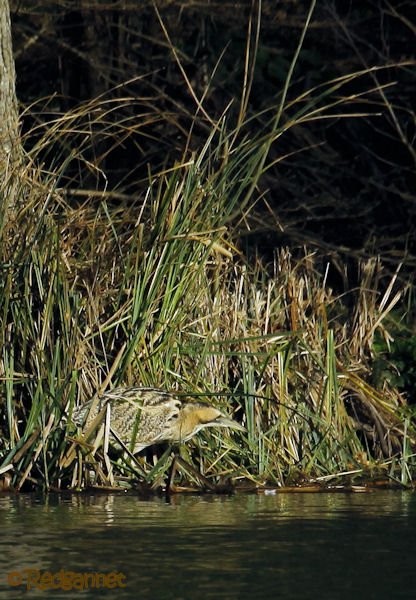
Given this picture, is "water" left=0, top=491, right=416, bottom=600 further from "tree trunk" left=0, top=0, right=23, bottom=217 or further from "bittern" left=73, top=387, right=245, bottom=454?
"tree trunk" left=0, top=0, right=23, bottom=217

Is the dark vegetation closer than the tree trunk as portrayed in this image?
Yes

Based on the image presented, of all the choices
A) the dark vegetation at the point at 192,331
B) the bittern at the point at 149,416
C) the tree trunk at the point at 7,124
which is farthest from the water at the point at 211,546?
the tree trunk at the point at 7,124

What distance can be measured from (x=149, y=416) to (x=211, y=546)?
2221 millimetres

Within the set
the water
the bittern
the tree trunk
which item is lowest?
the water

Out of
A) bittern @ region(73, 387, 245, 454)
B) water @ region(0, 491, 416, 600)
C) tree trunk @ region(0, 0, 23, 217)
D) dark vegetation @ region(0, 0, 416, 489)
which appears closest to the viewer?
water @ region(0, 491, 416, 600)

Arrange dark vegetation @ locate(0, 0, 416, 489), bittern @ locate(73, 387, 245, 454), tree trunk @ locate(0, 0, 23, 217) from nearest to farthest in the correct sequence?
bittern @ locate(73, 387, 245, 454) < dark vegetation @ locate(0, 0, 416, 489) < tree trunk @ locate(0, 0, 23, 217)

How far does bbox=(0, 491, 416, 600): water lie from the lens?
5348mm

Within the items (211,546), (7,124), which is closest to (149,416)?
(211,546)

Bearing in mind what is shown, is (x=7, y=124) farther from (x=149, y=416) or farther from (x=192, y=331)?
(x=149, y=416)

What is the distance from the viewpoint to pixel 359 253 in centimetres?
1394

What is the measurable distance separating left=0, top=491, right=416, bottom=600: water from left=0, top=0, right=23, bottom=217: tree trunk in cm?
197

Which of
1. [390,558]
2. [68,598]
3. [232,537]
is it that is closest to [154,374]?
[232,537]

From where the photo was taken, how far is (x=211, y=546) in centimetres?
608

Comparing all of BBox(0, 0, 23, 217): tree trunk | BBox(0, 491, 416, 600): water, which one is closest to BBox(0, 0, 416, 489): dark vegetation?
BBox(0, 0, 23, 217): tree trunk
